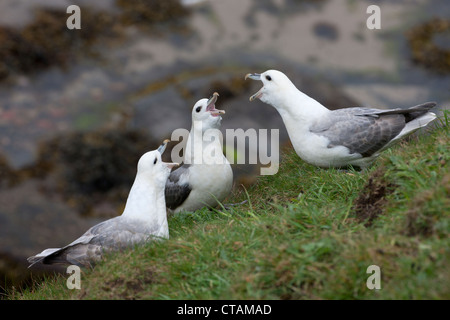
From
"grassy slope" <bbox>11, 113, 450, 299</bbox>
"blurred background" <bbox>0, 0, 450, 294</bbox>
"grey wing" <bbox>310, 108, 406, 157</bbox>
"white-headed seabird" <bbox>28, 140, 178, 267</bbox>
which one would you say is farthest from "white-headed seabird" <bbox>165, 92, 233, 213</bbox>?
"blurred background" <bbox>0, 0, 450, 294</bbox>

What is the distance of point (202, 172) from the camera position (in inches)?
218

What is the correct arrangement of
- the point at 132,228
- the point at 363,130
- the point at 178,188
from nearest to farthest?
the point at 132,228
the point at 363,130
the point at 178,188

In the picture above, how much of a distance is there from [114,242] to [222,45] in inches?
251

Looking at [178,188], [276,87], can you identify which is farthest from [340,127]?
[178,188]

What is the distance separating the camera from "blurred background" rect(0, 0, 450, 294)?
8453 mm

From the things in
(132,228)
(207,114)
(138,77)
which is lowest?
(132,228)

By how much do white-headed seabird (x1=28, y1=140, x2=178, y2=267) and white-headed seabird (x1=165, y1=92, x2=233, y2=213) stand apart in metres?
0.67

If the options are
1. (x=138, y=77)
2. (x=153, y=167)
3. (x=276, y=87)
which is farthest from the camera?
(x=138, y=77)

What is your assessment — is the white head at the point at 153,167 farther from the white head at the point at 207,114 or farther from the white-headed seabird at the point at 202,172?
the white head at the point at 207,114

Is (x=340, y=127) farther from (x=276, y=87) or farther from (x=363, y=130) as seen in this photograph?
(x=276, y=87)

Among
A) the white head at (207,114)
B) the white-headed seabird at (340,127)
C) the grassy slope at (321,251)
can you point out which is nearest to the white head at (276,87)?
the white-headed seabird at (340,127)

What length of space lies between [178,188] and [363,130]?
74.5 inches

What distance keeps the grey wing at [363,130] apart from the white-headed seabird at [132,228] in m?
1.55

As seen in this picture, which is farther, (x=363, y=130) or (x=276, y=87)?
(x=276, y=87)
